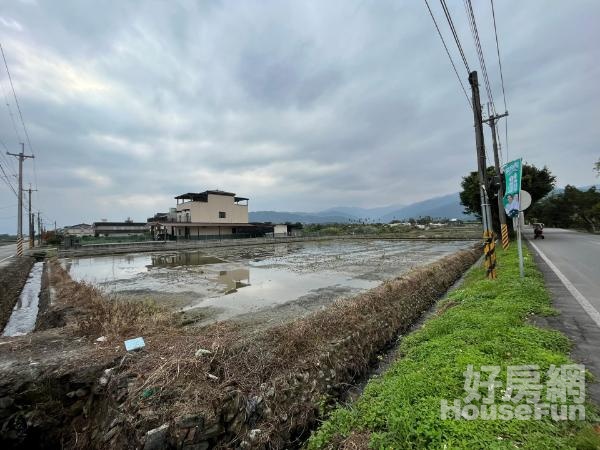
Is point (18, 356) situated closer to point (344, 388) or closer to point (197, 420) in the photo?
point (197, 420)

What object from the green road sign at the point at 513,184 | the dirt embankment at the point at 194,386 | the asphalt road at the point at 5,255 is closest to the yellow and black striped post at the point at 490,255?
the green road sign at the point at 513,184

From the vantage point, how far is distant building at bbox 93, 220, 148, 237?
188 ft

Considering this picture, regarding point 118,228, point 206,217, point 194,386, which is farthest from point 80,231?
point 194,386

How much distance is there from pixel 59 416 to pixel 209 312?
337 centimetres

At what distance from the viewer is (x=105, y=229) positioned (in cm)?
5869

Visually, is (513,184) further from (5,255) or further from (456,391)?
(5,255)

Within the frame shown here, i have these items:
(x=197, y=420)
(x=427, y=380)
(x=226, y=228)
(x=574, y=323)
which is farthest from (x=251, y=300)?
(x=226, y=228)

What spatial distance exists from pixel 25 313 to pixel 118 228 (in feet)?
201

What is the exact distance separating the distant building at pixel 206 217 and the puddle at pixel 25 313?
20.6 meters

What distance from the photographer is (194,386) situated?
126 inches

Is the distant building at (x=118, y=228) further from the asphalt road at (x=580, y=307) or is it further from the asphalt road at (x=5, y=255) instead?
the asphalt road at (x=580, y=307)

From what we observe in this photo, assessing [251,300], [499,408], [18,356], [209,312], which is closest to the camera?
[499,408]

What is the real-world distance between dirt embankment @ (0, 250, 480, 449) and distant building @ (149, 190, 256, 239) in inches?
1186

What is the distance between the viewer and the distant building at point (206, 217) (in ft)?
116
